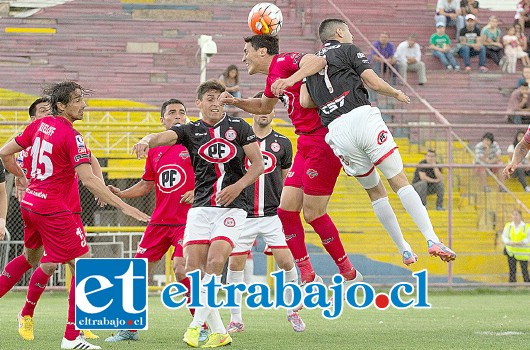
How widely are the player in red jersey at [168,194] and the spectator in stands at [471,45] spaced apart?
1583cm

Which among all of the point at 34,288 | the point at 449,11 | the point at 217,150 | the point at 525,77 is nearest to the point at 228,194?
the point at 217,150

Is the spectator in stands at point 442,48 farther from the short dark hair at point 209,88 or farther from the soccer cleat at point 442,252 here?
the soccer cleat at point 442,252

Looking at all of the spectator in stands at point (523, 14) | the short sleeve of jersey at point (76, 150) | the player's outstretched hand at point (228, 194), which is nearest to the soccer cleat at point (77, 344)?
the short sleeve of jersey at point (76, 150)

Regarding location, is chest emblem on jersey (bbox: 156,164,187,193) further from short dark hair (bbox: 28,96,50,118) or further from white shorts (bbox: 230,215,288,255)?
short dark hair (bbox: 28,96,50,118)

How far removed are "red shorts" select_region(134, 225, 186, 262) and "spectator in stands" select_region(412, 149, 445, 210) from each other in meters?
8.89

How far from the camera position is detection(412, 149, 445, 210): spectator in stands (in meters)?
19.2

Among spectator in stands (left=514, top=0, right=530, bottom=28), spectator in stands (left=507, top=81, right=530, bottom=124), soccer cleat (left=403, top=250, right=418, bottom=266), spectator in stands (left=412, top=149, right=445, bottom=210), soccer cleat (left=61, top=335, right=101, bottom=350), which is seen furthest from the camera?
spectator in stands (left=514, top=0, right=530, bottom=28)

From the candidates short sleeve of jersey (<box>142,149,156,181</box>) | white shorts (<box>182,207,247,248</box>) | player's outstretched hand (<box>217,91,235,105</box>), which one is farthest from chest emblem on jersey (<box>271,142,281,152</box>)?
player's outstretched hand (<box>217,91,235,105</box>)

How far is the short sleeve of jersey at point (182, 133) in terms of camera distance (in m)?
9.48

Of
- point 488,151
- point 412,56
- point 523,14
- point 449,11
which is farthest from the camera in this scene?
point 523,14

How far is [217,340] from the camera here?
9094mm

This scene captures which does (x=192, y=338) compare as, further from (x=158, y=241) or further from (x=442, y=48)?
(x=442, y=48)

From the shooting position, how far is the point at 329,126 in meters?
9.70

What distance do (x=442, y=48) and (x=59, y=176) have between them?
59.0 ft
